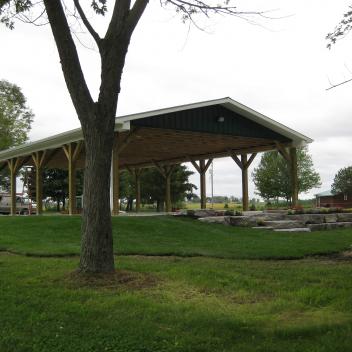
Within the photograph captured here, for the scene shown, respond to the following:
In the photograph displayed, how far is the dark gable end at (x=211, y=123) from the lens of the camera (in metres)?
18.9

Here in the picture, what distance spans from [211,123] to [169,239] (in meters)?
8.23

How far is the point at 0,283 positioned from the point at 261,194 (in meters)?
44.0

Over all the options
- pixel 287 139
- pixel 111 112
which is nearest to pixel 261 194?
pixel 287 139

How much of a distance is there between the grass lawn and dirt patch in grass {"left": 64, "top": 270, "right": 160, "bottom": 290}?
14mm

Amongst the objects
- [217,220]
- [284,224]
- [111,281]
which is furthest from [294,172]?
[111,281]

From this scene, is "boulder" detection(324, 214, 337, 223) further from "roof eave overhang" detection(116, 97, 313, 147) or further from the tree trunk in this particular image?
the tree trunk

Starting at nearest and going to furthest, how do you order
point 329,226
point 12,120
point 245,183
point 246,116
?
point 329,226 → point 246,116 → point 245,183 → point 12,120

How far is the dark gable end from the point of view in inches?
744

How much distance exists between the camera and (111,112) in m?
7.36

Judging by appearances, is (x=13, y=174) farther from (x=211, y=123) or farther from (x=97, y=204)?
(x=97, y=204)

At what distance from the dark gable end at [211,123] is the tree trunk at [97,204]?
11.0m

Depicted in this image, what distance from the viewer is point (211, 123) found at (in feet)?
66.9

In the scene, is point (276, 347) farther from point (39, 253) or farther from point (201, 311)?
point (39, 253)

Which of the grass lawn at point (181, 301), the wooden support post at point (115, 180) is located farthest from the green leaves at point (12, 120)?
the grass lawn at point (181, 301)
